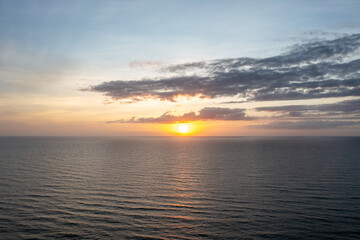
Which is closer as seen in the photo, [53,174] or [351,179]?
[351,179]

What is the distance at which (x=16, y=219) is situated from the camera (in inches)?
1134

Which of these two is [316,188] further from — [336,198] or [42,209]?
[42,209]

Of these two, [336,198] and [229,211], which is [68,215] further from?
[336,198]

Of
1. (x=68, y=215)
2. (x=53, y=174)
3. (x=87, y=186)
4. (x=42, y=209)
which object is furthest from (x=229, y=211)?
(x=53, y=174)

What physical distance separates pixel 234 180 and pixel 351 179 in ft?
73.7

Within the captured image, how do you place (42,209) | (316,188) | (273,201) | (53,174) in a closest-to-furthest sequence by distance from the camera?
(42,209), (273,201), (316,188), (53,174)

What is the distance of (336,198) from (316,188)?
633cm

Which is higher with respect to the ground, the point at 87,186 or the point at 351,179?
the point at 87,186

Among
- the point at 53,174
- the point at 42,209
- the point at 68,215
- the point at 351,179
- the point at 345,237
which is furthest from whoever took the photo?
the point at 53,174

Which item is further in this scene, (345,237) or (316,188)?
(316,188)

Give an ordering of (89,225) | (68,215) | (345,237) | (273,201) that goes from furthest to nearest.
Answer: (273,201) < (68,215) < (89,225) < (345,237)

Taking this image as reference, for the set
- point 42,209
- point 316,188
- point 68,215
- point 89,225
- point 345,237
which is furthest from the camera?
point 316,188

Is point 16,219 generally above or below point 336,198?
above

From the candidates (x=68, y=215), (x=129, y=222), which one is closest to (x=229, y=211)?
(x=129, y=222)
